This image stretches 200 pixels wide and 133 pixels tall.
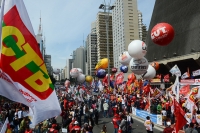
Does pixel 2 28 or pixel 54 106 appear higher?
pixel 2 28

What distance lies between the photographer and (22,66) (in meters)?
4.64

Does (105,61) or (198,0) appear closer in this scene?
(105,61)

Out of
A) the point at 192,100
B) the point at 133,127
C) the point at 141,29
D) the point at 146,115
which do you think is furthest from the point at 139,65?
the point at 141,29

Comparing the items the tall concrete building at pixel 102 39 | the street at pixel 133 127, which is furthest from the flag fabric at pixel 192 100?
the tall concrete building at pixel 102 39

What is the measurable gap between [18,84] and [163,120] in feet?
38.8

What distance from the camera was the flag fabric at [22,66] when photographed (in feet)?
14.7

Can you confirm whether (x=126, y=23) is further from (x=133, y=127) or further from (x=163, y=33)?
(x=163, y=33)

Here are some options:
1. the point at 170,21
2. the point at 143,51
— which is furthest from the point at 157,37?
the point at 170,21

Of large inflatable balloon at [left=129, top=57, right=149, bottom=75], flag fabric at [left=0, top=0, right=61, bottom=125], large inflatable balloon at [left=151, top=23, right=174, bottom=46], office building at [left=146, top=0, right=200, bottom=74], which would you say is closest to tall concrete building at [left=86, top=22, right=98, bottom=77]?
office building at [left=146, top=0, right=200, bottom=74]

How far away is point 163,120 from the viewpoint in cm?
1452

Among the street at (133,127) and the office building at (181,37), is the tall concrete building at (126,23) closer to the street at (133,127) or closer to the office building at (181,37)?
the office building at (181,37)

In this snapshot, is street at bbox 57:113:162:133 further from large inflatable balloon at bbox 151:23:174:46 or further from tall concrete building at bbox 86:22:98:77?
tall concrete building at bbox 86:22:98:77

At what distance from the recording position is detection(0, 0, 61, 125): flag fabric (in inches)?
177

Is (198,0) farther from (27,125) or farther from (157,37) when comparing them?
(27,125)
